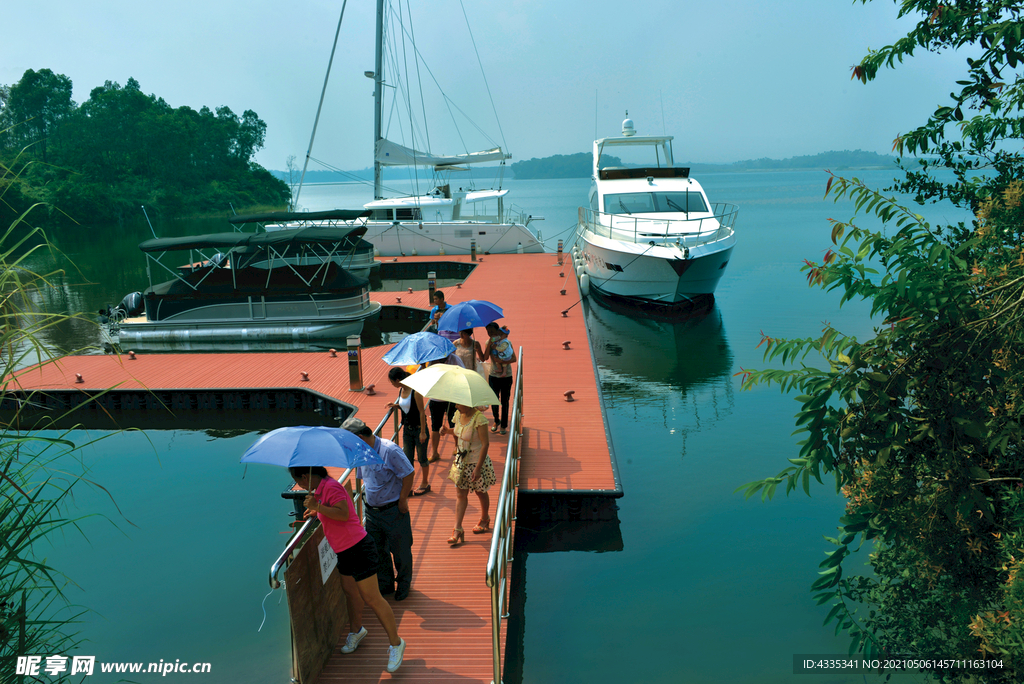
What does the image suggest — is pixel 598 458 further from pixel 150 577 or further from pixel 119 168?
pixel 119 168

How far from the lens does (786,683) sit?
21.4ft

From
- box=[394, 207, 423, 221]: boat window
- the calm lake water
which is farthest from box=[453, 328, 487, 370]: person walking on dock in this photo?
box=[394, 207, 423, 221]: boat window

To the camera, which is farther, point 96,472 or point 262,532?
point 96,472

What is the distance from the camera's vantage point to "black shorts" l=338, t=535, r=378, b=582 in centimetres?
472

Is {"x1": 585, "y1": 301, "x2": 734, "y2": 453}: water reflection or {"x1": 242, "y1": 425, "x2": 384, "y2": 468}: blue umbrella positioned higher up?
{"x1": 242, "y1": 425, "x2": 384, "y2": 468}: blue umbrella

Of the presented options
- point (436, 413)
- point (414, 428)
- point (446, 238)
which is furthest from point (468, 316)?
point (446, 238)

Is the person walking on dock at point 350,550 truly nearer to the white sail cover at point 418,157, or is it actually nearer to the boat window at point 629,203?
the boat window at point 629,203

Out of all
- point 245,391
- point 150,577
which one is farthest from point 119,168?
point 150,577

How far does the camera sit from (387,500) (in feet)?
17.1

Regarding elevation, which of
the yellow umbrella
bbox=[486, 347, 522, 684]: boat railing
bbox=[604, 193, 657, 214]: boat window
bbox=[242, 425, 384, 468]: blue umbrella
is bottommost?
bbox=[486, 347, 522, 684]: boat railing

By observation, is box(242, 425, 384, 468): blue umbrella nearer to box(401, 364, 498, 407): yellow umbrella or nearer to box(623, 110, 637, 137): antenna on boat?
box(401, 364, 498, 407): yellow umbrella

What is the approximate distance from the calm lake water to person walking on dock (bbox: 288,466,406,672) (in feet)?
7.14

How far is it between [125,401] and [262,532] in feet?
21.2

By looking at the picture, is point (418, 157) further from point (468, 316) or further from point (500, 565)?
point (500, 565)
